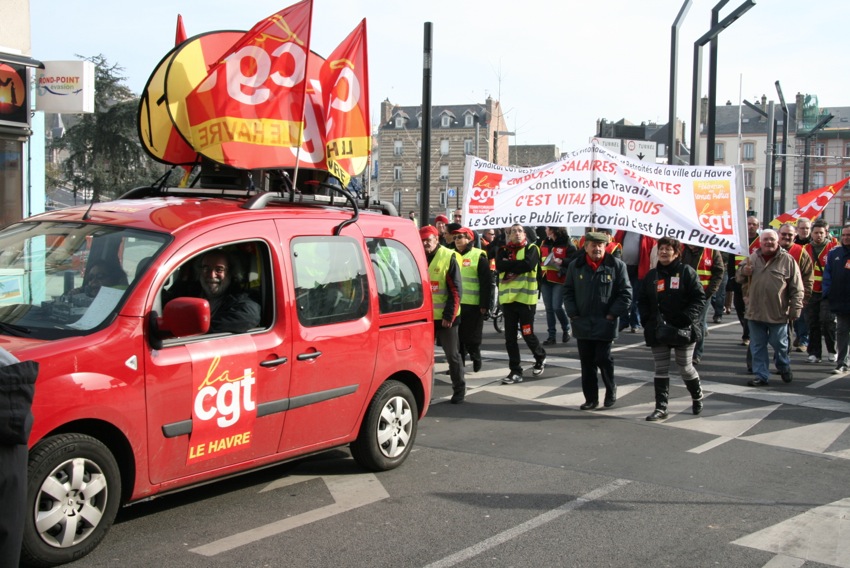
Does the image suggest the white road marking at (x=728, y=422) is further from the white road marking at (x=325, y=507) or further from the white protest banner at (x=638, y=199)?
the white road marking at (x=325, y=507)

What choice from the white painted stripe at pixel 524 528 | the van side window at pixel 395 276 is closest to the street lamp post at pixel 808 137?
the van side window at pixel 395 276

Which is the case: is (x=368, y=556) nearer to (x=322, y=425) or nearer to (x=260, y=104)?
(x=322, y=425)

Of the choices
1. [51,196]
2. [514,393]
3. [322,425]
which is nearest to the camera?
[322,425]

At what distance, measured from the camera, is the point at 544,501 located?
6039mm

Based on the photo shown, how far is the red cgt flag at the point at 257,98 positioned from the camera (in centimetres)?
628

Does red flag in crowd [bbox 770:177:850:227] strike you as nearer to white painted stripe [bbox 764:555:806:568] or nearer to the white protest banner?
the white protest banner

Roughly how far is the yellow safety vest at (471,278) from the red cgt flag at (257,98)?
416 cm

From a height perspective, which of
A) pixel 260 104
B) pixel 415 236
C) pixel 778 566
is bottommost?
pixel 778 566

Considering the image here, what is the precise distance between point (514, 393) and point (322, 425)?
4.32 m

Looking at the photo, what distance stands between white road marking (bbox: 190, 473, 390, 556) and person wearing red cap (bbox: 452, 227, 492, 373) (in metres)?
4.08

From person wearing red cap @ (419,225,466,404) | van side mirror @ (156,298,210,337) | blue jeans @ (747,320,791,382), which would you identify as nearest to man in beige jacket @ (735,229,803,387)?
blue jeans @ (747,320,791,382)

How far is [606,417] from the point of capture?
8930 millimetres

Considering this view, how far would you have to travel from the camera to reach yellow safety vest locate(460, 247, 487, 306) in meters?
10.4

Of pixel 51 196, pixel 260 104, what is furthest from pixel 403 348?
pixel 51 196
